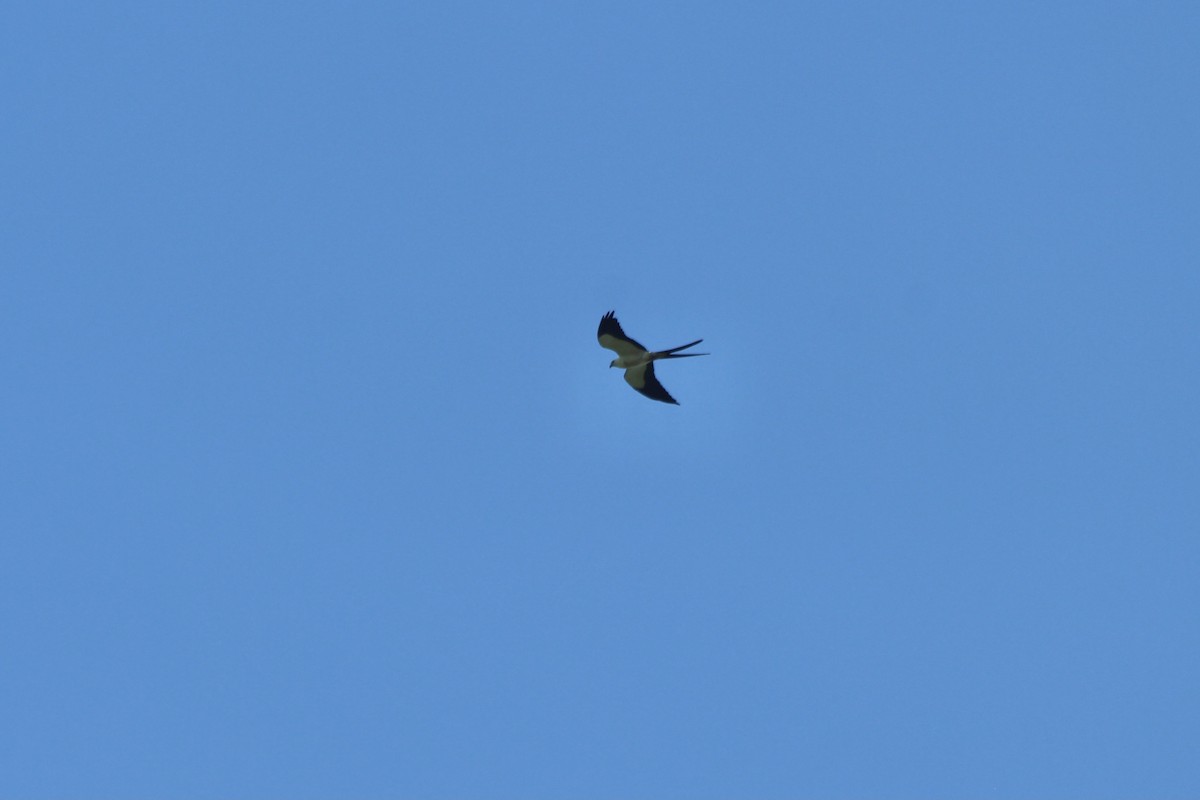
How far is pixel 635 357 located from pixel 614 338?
2.23 ft

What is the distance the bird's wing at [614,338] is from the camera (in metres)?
29.9

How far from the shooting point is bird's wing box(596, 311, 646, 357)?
29.9m

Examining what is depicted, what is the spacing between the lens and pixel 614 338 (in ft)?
98.4

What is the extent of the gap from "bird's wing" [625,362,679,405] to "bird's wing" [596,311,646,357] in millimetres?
557

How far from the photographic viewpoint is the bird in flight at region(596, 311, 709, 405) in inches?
1176

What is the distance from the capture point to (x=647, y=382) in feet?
101

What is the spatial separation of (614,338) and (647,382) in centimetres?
138

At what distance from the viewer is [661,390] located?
3094cm

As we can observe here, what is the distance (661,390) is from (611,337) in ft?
5.52

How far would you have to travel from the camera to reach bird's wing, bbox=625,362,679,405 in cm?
3073

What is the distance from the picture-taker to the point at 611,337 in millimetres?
30000

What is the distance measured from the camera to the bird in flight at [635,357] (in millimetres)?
29875

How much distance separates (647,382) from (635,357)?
2.36ft

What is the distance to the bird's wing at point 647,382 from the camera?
30.7 meters
